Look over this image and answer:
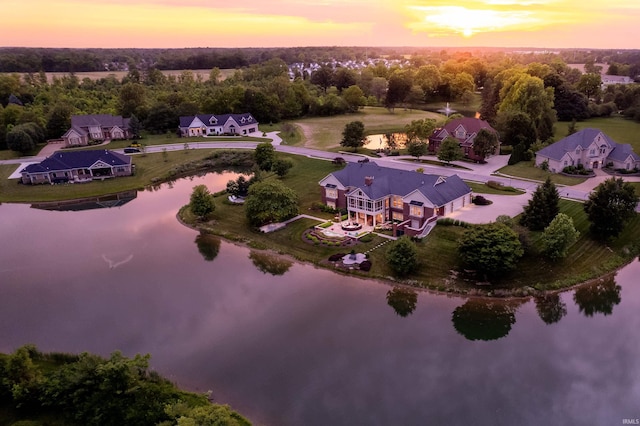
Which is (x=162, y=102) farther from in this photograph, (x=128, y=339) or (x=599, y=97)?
(x=599, y=97)

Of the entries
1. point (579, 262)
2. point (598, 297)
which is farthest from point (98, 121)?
point (598, 297)

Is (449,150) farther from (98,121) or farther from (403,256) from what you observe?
(98,121)

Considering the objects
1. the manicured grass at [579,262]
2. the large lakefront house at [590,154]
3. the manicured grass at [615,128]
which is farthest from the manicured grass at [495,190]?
the manicured grass at [615,128]

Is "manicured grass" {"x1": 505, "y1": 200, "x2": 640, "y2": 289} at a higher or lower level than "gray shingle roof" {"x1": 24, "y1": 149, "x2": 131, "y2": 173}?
lower

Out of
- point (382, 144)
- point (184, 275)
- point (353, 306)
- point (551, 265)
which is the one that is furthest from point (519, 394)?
point (382, 144)

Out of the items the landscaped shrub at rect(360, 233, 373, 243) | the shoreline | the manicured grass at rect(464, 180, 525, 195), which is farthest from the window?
the manicured grass at rect(464, 180, 525, 195)

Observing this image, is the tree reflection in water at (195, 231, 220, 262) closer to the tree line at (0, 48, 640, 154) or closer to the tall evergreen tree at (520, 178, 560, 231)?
the tall evergreen tree at (520, 178, 560, 231)
